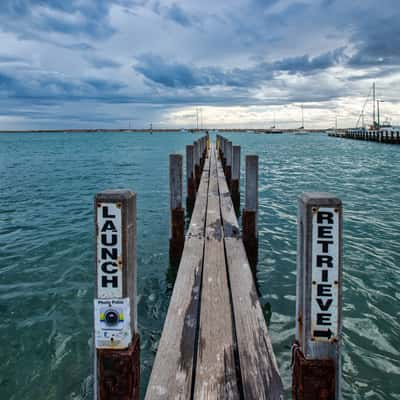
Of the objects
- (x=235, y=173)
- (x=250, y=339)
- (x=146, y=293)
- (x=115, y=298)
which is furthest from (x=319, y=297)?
(x=235, y=173)

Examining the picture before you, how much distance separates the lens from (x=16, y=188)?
839 inches

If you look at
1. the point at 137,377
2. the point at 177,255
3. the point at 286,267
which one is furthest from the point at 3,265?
the point at 137,377

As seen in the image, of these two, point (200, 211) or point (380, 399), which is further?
point (200, 211)

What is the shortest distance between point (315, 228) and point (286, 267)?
6.30 m

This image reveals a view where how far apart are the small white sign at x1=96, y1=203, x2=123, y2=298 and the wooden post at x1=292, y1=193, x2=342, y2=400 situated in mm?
1158

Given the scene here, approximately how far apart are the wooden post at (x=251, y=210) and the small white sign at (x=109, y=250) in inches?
214

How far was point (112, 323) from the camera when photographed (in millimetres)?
2496

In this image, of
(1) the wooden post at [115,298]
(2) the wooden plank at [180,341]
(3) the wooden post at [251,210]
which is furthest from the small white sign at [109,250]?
(3) the wooden post at [251,210]

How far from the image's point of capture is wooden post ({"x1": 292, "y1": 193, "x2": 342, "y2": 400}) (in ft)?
7.34

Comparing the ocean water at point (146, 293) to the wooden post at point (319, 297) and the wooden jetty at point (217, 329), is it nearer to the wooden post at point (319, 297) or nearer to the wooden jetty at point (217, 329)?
the wooden jetty at point (217, 329)

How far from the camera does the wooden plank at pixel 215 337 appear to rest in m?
2.92

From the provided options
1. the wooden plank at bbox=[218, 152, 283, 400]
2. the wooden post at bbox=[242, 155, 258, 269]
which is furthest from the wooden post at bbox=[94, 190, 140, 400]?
the wooden post at bbox=[242, 155, 258, 269]

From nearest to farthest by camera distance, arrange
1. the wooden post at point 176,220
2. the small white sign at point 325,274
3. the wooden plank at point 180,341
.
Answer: the small white sign at point 325,274 < the wooden plank at point 180,341 < the wooden post at point 176,220

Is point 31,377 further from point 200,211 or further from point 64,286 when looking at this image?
point 200,211
